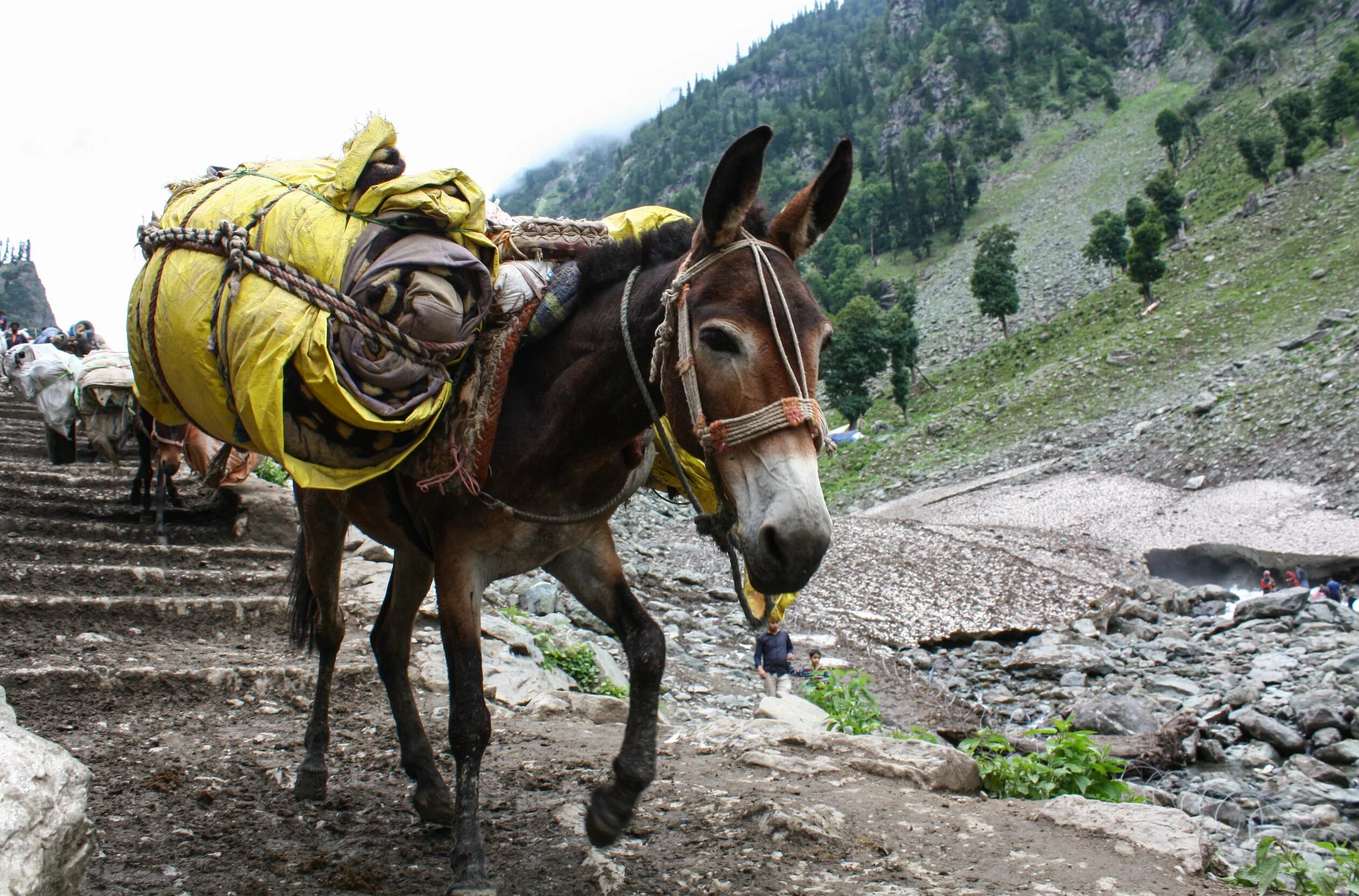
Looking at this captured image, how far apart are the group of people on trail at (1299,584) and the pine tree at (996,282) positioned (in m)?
40.9

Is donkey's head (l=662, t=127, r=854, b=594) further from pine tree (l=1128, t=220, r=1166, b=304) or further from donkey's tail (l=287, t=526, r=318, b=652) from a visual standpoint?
pine tree (l=1128, t=220, r=1166, b=304)

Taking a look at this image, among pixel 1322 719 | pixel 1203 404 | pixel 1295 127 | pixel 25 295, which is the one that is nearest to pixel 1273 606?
pixel 1322 719

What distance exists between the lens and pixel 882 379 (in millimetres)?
54938

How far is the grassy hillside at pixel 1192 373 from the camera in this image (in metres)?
20.7

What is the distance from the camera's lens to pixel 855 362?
41812 millimetres

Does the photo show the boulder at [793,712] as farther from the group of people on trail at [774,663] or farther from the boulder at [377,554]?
the boulder at [377,554]

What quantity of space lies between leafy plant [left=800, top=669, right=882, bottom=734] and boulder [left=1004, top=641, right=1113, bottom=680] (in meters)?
4.44

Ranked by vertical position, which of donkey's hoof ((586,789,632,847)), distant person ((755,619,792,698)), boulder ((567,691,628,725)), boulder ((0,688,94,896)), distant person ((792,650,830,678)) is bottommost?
distant person ((792,650,830,678))

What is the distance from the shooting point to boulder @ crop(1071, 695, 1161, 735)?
312 inches

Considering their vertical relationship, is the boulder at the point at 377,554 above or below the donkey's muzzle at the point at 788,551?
below

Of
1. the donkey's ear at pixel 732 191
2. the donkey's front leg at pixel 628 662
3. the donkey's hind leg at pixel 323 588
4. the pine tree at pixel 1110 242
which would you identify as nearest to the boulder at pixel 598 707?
the donkey's hind leg at pixel 323 588

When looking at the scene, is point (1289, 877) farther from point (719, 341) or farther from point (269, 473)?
point (269, 473)

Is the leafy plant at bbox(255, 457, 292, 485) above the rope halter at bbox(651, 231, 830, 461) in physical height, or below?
below

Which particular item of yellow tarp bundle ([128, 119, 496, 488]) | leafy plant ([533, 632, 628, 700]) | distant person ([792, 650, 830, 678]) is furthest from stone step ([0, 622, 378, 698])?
distant person ([792, 650, 830, 678])
